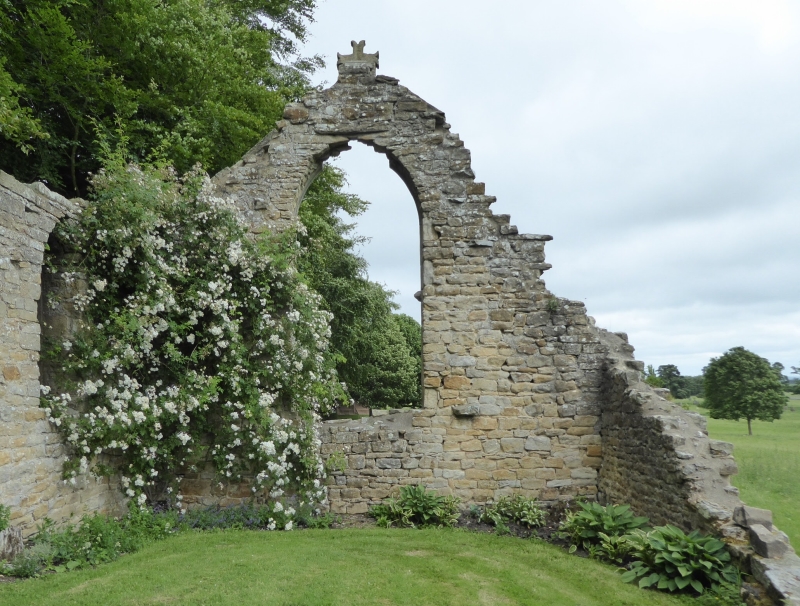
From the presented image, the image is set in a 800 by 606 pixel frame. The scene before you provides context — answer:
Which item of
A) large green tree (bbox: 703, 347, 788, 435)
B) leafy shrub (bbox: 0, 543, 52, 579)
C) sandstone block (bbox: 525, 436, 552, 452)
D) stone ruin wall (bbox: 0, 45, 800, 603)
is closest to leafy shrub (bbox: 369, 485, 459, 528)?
stone ruin wall (bbox: 0, 45, 800, 603)

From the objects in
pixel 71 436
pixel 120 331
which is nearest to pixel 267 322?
pixel 120 331

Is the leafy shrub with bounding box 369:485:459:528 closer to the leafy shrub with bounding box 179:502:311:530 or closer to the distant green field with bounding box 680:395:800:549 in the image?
the leafy shrub with bounding box 179:502:311:530

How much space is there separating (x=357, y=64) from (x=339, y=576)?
7136mm

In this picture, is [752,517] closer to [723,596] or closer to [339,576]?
[723,596]

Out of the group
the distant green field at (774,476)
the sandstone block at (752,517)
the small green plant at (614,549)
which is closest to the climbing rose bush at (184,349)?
the small green plant at (614,549)

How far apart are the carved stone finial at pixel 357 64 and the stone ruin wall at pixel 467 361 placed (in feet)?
0.09

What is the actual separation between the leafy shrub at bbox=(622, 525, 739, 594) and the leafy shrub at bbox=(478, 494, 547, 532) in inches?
66.3

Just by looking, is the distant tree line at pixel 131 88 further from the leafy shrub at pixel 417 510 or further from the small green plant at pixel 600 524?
the small green plant at pixel 600 524

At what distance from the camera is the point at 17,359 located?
18.7 ft

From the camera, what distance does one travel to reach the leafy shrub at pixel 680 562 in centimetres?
520

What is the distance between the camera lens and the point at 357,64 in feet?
28.0

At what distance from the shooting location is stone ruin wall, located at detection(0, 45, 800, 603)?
287 inches

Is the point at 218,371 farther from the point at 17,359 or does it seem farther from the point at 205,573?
the point at 205,573

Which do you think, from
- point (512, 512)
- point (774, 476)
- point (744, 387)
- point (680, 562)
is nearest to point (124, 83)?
point (512, 512)
